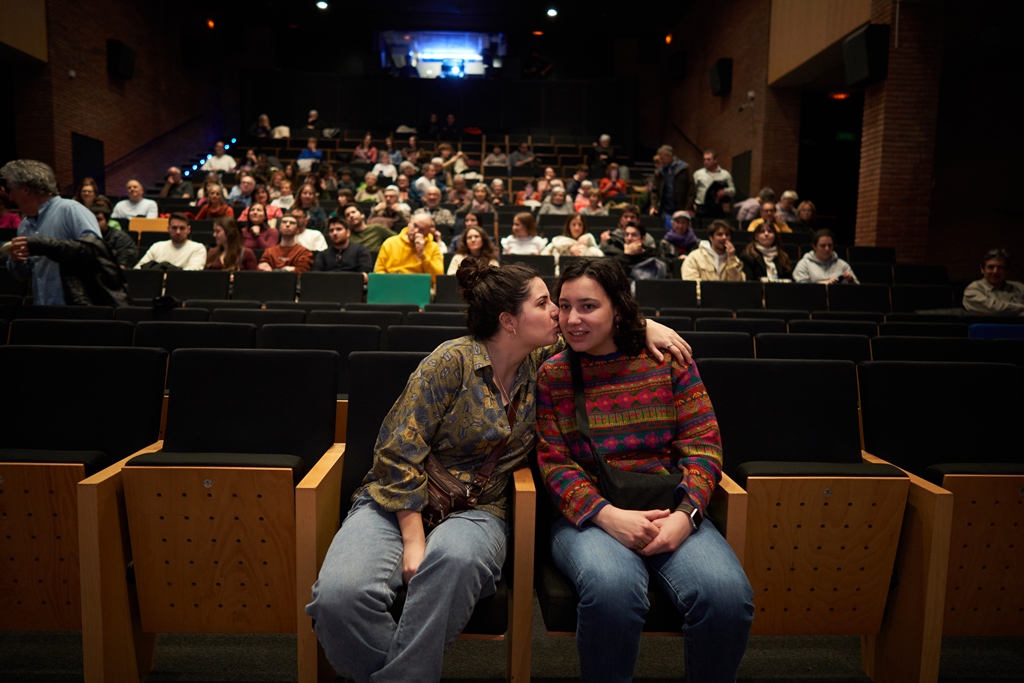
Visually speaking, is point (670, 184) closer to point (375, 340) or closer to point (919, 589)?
point (375, 340)

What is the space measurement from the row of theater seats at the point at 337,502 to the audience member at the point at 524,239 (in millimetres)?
3942

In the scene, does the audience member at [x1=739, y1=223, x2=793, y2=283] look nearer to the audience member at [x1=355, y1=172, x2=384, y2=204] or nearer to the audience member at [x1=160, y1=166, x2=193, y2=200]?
the audience member at [x1=355, y1=172, x2=384, y2=204]

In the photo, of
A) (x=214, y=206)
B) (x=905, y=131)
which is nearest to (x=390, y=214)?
(x=214, y=206)

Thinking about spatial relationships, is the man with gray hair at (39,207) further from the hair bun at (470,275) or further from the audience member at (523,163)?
the audience member at (523,163)

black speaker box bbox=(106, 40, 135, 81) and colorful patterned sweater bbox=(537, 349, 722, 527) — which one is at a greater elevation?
black speaker box bbox=(106, 40, 135, 81)

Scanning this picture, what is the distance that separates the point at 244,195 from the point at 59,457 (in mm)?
6847

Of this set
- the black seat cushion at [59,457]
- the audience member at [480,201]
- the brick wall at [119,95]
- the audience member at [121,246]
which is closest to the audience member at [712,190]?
the audience member at [480,201]

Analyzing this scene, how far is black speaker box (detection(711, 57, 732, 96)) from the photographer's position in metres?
9.51

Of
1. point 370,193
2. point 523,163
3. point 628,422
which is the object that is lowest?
point 628,422

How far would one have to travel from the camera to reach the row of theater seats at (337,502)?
1456mm

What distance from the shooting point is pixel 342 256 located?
5.00m

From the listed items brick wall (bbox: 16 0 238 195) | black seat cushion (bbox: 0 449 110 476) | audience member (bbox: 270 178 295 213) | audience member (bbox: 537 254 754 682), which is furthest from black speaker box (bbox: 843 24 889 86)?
brick wall (bbox: 16 0 238 195)

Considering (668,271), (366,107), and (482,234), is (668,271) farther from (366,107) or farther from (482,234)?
(366,107)

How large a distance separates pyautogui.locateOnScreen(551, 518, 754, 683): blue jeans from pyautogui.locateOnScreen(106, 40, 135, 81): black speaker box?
1047 centimetres
